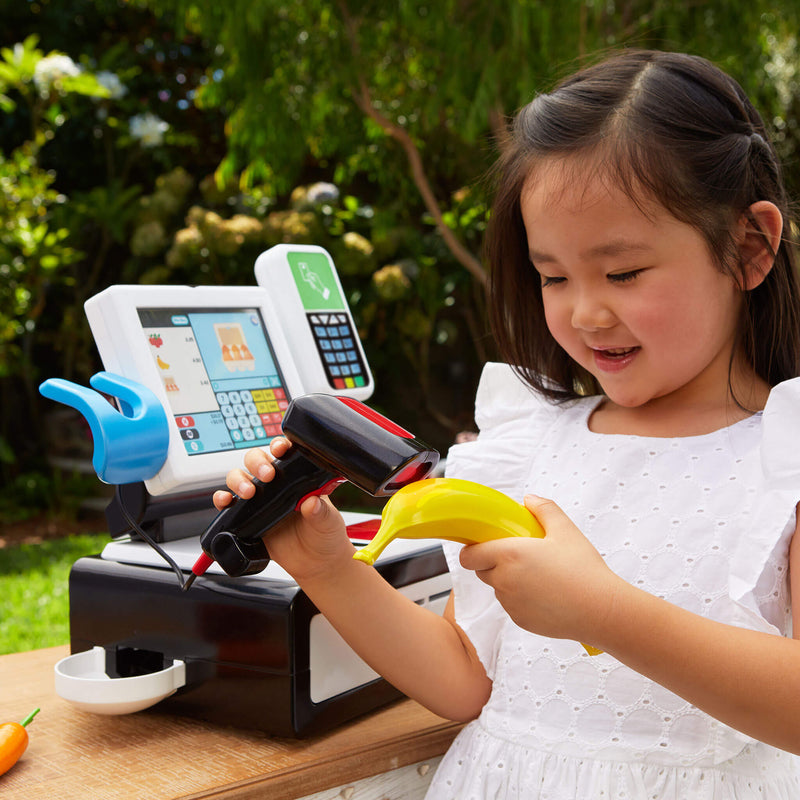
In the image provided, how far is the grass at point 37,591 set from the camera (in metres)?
2.63

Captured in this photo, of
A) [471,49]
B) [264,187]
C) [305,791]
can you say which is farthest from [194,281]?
[305,791]

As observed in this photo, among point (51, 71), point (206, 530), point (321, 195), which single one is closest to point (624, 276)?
point (206, 530)

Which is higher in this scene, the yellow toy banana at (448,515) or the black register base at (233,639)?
the yellow toy banana at (448,515)

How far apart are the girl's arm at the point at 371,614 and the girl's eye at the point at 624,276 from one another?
0.34 meters

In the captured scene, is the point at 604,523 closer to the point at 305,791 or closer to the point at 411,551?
the point at 411,551

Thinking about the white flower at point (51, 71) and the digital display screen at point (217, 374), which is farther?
the white flower at point (51, 71)

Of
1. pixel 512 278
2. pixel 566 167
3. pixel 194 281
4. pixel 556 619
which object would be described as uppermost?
pixel 566 167

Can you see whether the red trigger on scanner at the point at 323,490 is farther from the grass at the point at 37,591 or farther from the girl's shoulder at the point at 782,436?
the grass at the point at 37,591

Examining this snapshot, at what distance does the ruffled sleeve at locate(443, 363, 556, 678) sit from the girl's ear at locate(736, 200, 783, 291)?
0.30m

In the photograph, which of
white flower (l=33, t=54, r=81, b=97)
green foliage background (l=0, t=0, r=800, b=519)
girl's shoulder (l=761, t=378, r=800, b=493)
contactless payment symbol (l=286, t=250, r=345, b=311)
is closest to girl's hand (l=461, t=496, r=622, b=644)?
girl's shoulder (l=761, t=378, r=800, b=493)

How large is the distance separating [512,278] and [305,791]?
60cm

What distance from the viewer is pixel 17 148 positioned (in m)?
4.80

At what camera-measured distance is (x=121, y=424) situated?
936 millimetres

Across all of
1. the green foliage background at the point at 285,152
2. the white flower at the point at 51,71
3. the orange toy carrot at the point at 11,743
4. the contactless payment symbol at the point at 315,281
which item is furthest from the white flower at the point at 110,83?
the orange toy carrot at the point at 11,743
